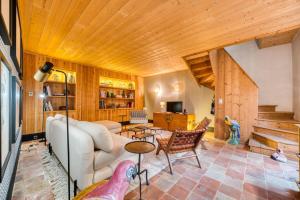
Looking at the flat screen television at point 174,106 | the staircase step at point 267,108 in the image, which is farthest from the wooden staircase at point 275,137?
the flat screen television at point 174,106

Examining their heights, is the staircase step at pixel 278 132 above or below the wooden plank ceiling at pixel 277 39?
below

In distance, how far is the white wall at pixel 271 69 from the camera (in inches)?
169

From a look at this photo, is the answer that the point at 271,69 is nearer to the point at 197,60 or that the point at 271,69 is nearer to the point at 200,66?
the point at 200,66

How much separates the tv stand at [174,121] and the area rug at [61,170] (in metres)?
2.34

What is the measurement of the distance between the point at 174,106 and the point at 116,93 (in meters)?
2.99

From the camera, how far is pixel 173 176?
2.08 meters

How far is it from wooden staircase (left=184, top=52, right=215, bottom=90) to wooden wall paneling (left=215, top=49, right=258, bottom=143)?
50cm

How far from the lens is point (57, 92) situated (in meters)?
4.75

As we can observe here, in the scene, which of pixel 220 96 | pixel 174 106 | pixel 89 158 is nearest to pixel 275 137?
pixel 220 96

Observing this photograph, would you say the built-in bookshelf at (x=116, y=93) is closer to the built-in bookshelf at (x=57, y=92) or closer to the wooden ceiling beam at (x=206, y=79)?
the built-in bookshelf at (x=57, y=92)

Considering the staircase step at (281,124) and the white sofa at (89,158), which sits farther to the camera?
the staircase step at (281,124)

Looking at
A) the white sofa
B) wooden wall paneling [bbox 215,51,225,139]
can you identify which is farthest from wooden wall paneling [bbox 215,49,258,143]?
the white sofa

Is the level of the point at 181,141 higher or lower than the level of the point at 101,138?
lower

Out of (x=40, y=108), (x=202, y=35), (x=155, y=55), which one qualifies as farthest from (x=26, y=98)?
(x=202, y=35)
